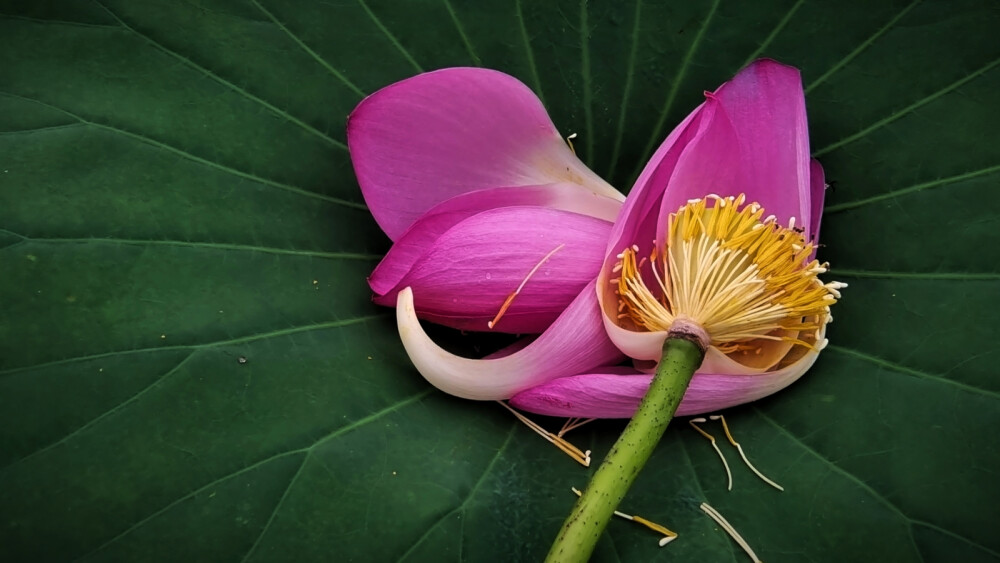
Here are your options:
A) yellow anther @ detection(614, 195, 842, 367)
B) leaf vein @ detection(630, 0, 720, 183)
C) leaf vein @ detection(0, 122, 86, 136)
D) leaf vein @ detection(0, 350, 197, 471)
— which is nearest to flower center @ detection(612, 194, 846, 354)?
yellow anther @ detection(614, 195, 842, 367)

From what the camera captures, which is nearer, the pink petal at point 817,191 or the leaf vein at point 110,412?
the leaf vein at point 110,412

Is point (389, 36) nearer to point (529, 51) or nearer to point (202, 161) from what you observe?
point (529, 51)

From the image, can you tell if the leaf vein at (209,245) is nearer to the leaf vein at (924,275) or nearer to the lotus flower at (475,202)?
the lotus flower at (475,202)

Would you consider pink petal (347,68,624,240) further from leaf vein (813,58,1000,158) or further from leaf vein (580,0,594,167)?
leaf vein (813,58,1000,158)

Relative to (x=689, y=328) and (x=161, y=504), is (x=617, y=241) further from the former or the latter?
(x=161, y=504)

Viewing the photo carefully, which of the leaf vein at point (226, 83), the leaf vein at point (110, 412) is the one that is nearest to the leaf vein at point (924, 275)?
the leaf vein at point (226, 83)

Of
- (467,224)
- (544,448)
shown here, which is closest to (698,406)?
(544,448)
